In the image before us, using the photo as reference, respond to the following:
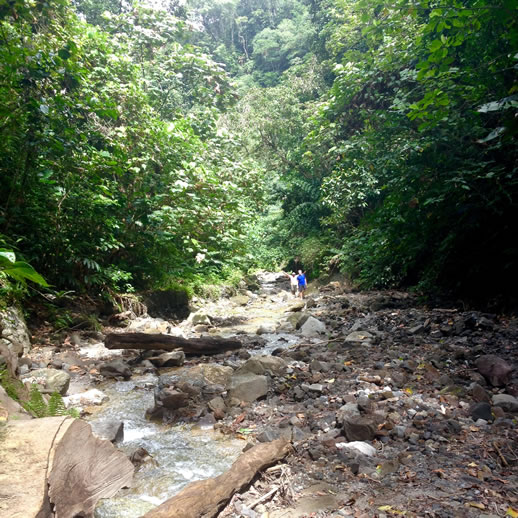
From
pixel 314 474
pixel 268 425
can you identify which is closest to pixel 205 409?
pixel 268 425

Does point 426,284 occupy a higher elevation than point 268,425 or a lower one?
lower

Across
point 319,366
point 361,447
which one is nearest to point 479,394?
point 361,447

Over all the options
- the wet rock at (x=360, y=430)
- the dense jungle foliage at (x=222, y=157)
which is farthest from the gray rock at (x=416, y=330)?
the wet rock at (x=360, y=430)

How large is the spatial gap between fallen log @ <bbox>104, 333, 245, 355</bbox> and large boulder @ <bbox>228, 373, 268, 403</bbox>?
2036 mm

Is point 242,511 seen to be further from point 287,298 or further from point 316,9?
point 316,9

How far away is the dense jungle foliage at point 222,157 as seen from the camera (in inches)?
234

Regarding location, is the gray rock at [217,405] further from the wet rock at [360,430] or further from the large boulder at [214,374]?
the wet rock at [360,430]

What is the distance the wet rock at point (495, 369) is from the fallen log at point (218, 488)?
246cm

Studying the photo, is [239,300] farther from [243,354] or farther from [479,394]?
[479,394]

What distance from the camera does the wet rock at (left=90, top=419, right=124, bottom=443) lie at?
344cm

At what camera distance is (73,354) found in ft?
20.0

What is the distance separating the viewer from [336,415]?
343 centimetres

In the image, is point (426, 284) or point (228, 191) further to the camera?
point (228, 191)

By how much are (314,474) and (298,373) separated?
6.90 ft
